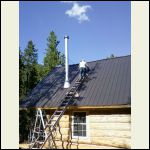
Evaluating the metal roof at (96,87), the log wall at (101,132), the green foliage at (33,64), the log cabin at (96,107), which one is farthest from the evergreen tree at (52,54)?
the log wall at (101,132)

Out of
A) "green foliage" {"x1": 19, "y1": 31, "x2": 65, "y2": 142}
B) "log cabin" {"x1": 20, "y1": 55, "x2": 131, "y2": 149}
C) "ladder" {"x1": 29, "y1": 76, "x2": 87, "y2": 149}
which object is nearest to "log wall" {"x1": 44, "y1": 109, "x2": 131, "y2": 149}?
"log cabin" {"x1": 20, "y1": 55, "x2": 131, "y2": 149}

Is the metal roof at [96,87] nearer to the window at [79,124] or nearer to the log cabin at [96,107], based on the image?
the log cabin at [96,107]

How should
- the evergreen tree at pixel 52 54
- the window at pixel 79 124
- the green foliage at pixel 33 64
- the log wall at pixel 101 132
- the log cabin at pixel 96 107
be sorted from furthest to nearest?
the evergreen tree at pixel 52 54 < the green foliage at pixel 33 64 < the window at pixel 79 124 < the log cabin at pixel 96 107 < the log wall at pixel 101 132

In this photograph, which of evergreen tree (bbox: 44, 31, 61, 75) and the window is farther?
evergreen tree (bbox: 44, 31, 61, 75)

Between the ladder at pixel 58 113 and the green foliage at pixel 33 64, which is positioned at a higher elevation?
the green foliage at pixel 33 64

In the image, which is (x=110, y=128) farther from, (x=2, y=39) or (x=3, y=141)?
(x=2, y=39)

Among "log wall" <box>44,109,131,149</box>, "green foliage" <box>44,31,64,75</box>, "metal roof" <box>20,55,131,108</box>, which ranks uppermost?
"green foliage" <box>44,31,64,75</box>

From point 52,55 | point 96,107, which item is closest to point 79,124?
point 96,107

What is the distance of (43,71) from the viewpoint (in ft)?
135

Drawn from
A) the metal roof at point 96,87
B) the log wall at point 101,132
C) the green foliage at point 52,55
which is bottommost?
the log wall at point 101,132

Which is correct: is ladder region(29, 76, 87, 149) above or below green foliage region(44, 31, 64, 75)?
below

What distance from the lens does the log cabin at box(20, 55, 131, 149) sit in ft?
46.3

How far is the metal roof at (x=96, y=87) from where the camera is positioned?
14.8m

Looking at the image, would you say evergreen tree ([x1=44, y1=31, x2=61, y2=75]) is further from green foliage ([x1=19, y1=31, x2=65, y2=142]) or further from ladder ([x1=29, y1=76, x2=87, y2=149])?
ladder ([x1=29, y1=76, x2=87, y2=149])
